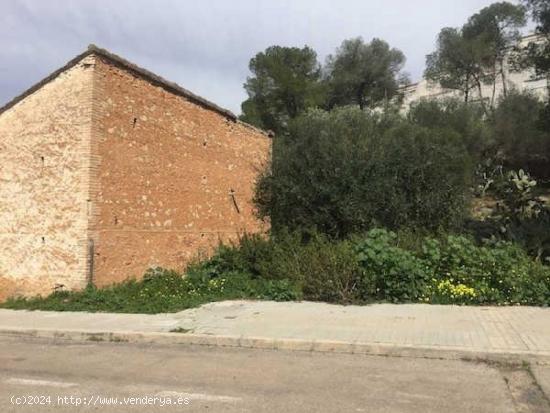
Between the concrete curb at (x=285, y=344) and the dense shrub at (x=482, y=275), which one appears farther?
the dense shrub at (x=482, y=275)

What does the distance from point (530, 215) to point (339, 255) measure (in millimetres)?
6789

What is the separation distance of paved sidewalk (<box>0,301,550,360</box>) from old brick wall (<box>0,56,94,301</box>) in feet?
7.00

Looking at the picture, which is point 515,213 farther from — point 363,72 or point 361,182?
point 363,72

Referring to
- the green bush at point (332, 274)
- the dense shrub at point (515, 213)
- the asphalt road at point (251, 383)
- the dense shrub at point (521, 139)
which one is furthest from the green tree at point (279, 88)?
the asphalt road at point (251, 383)

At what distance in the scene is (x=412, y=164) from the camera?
16703 mm

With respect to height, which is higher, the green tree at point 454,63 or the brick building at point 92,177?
the green tree at point 454,63

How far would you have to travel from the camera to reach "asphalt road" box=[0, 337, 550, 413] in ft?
19.3

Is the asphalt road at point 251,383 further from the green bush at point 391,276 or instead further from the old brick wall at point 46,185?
the old brick wall at point 46,185

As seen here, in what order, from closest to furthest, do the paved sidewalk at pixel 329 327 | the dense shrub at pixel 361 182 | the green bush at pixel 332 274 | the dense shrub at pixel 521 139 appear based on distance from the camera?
the paved sidewalk at pixel 329 327
the green bush at pixel 332 274
the dense shrub at pixel 361 182
the dense shrub at pixel 521 139

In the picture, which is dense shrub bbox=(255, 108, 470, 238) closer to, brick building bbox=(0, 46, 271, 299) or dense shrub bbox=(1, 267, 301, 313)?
brick building bbox=(0, 46, 271, 299)

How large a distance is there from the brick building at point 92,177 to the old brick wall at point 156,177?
1.3 inches

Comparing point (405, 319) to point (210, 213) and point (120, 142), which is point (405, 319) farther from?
point (210, 213)

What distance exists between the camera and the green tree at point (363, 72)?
148 feet

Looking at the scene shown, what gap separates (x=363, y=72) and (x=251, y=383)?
41430mm
